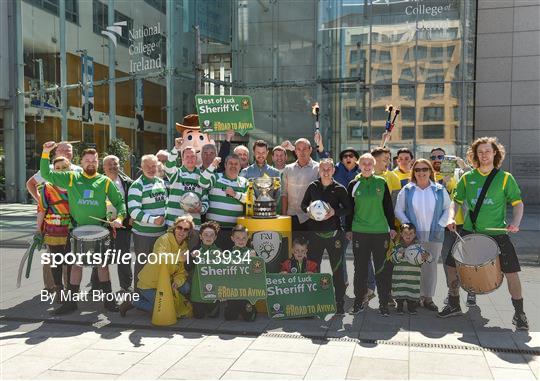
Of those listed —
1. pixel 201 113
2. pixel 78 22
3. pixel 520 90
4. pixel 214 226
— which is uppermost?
pixel 78 22

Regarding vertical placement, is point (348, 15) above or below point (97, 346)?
above

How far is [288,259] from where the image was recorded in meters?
6.04

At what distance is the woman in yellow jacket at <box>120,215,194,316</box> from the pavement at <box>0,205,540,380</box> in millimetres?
218

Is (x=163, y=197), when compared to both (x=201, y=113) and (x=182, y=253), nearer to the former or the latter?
(x=182, y=253)

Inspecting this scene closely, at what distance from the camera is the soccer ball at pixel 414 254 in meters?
5.80

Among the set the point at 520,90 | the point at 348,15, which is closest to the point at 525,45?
the point at 520,90

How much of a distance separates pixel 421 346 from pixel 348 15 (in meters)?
16.0

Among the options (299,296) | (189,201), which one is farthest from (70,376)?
(299,296)

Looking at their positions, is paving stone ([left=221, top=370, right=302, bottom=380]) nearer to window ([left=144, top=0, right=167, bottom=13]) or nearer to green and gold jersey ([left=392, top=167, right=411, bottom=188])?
green and gold jersey ([left=392, top=167, right=411, bottom=188])

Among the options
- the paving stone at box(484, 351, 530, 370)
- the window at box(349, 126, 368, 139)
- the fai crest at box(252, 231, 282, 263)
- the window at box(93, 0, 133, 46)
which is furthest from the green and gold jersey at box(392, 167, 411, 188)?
the window at box(93, 0, 133, 46)

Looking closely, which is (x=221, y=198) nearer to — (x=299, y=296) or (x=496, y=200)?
(x=299, y=296)

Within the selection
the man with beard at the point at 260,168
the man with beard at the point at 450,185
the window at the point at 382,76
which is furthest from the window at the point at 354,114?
the man with beard at the point at 260,168

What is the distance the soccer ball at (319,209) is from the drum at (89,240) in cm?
220

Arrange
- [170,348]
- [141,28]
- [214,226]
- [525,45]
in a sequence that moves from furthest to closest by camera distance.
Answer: [141,28] → [525,45] → [214,226] → [170,348]
